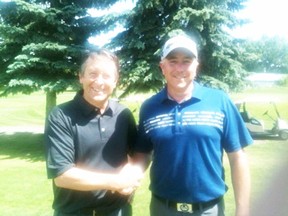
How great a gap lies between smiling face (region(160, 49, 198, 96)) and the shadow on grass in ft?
31.8

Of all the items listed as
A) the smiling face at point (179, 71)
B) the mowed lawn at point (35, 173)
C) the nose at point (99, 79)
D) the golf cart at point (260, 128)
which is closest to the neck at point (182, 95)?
the smiling face at point (179, 71)

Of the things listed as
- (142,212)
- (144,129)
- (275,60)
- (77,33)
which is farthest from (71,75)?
(275,60)

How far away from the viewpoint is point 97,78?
9.17ft

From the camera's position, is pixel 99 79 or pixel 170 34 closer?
pixel 99 79

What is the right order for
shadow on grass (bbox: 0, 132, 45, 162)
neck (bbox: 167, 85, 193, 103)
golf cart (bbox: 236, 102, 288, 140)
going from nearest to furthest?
neck (bbox: 167, 85, 193, 103)
shadow on grass (bbox: 0, 132, 45, 162)
golf cart (bbox: 236, 102, 288, 140)

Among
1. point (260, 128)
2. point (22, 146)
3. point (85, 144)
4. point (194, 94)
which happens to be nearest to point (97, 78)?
point (85, 144)

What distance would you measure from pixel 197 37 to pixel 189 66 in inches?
376

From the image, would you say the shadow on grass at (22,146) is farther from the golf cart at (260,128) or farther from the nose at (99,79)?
the nose at (99,79)

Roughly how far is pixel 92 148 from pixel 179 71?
94 cm

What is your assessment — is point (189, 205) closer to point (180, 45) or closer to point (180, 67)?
point (180, 67)

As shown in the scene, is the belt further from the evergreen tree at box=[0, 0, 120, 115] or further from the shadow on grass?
the evergreen tree at box=[0, 0, 120, 115]

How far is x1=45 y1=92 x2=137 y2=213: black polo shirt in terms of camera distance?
2.65 meters

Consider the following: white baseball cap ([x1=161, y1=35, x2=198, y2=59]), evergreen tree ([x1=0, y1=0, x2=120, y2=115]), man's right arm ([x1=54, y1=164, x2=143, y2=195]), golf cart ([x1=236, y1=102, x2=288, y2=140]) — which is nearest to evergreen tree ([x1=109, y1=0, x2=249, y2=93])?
evergreen tree ([x1=0, y1=0, x2=120, y2=115])

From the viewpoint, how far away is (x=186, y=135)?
2.76m
